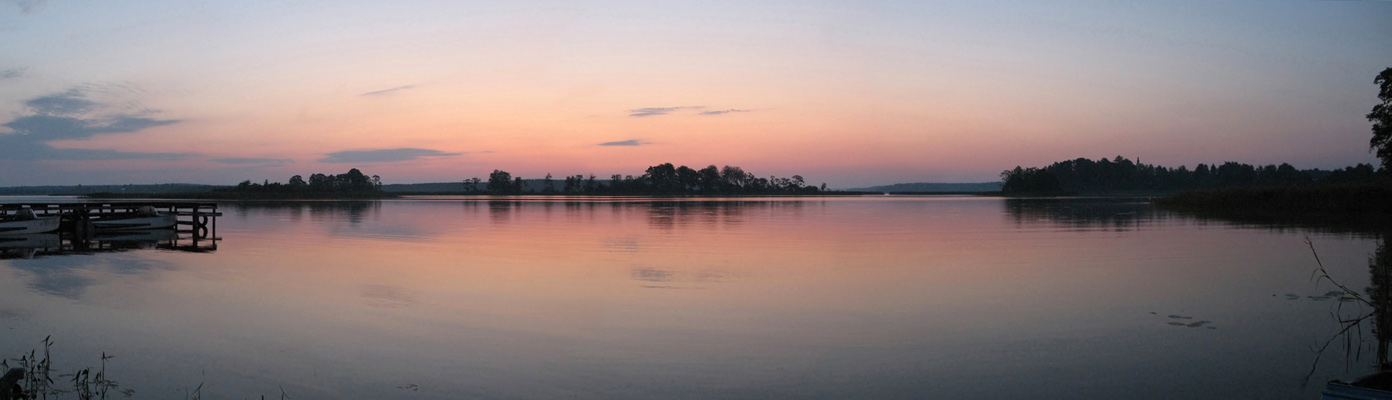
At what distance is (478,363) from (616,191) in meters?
164

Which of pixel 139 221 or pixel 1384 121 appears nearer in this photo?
pixel 139 221

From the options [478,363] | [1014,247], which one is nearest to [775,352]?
[478,363]

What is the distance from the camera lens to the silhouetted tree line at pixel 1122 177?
147875 millimetres

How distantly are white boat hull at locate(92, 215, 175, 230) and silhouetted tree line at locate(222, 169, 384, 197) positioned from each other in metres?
93.1

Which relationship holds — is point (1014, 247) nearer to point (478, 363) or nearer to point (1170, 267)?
point (1170, 267)

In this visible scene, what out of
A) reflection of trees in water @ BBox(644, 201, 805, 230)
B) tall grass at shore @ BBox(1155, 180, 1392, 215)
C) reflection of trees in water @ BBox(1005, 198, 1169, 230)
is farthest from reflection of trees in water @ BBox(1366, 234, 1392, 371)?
reflection of trees in water @ BBox(644, 201, 805, 230)

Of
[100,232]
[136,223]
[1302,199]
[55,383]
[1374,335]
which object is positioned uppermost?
[1302,199]

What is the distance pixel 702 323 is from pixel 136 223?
26833mm

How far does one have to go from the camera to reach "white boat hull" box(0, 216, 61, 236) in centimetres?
2514

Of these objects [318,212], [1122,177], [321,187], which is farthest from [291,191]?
[1122,177]

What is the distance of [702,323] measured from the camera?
9.89m

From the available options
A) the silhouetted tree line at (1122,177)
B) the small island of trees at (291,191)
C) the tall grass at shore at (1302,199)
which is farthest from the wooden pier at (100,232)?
the silhouetted tree line at (1122,177)

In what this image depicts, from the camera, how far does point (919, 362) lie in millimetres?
7820

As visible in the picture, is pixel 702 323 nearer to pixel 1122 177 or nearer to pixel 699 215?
pixel 699 215
